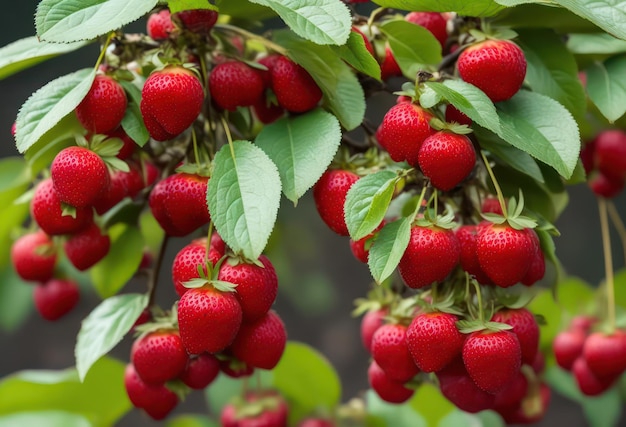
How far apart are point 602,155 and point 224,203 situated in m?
0.59

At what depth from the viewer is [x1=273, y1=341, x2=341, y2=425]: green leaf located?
110 centimetres

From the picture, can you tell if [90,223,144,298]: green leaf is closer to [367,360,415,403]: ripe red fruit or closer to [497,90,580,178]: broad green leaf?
[367,360,415,403]: ripe red fruit

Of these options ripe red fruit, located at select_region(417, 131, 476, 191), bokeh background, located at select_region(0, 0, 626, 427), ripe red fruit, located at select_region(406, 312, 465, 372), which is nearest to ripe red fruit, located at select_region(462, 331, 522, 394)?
ripe red fruit, located at select_region(406, 312, 465, 372)

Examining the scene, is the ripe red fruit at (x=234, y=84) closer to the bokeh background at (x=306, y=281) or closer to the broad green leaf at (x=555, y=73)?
the broad green leaf at (x=555, y=73)

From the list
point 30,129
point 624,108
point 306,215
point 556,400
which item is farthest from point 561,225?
point 30,129

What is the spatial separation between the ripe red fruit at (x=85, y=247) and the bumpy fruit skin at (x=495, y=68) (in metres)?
0.36

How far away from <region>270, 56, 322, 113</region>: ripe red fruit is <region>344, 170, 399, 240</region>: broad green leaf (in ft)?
0.31

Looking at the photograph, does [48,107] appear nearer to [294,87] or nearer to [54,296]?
[294,87]

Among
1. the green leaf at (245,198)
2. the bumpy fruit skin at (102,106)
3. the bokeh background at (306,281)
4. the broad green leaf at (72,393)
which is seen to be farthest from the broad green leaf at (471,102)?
the bokeh background at (306,281)

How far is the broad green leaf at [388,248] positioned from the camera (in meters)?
0.62

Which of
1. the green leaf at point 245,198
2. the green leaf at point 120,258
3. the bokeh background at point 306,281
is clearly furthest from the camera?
the bokeh background at point 306,281

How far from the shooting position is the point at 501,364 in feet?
2.20

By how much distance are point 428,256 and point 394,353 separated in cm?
12

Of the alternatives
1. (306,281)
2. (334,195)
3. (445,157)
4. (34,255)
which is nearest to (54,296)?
(34,255)
